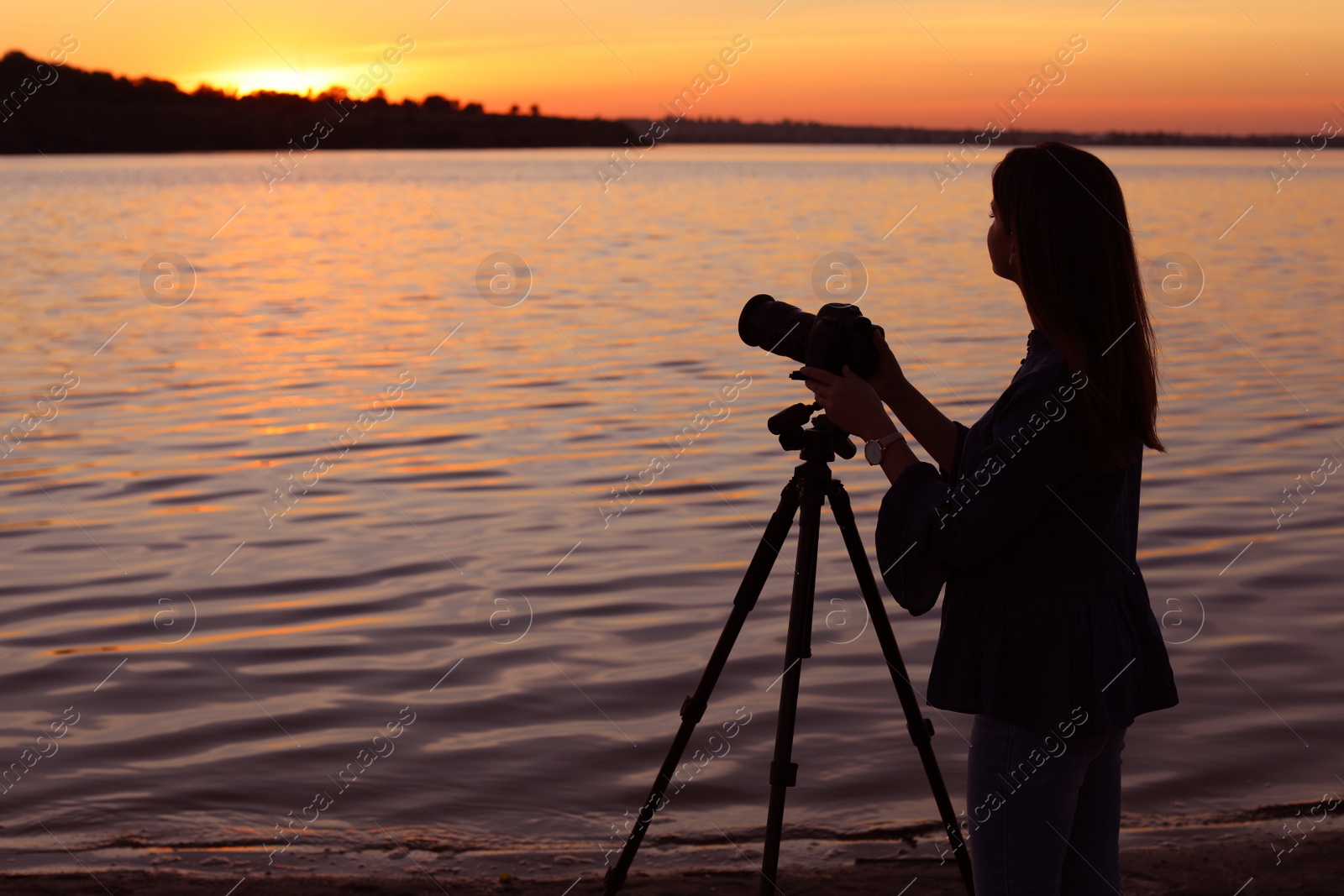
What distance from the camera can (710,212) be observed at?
3875cm

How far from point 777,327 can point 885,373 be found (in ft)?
1.02

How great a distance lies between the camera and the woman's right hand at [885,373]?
8.39ft

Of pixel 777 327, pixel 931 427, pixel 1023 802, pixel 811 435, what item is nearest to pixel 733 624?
pixel 811 435

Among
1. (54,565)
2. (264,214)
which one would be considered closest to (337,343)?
(54,565)

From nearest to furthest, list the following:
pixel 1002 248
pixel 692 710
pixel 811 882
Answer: pixel 1002 248 < pixel 692 710 < pixel 811 882

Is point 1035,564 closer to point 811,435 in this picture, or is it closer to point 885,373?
point 885,373

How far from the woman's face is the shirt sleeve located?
0.71 feet

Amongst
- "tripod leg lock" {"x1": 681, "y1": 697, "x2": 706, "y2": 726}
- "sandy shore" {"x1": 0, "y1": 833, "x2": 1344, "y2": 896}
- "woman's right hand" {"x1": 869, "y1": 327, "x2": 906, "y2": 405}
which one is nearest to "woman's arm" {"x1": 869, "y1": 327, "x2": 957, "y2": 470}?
"woman's right hand" {"x1": 869, "y1": 327, "x2": 906, "y2": 405}

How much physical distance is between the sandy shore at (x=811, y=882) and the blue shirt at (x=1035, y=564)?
1370 millimetres

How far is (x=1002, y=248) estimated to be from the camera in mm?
2283

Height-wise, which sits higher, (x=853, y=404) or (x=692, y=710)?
(x=853, y=404)

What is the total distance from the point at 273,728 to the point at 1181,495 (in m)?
5.86

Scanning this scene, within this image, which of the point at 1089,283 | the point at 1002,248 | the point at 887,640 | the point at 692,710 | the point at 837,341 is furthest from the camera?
the point at 692,710

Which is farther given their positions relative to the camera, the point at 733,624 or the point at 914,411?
the point at 733,624
